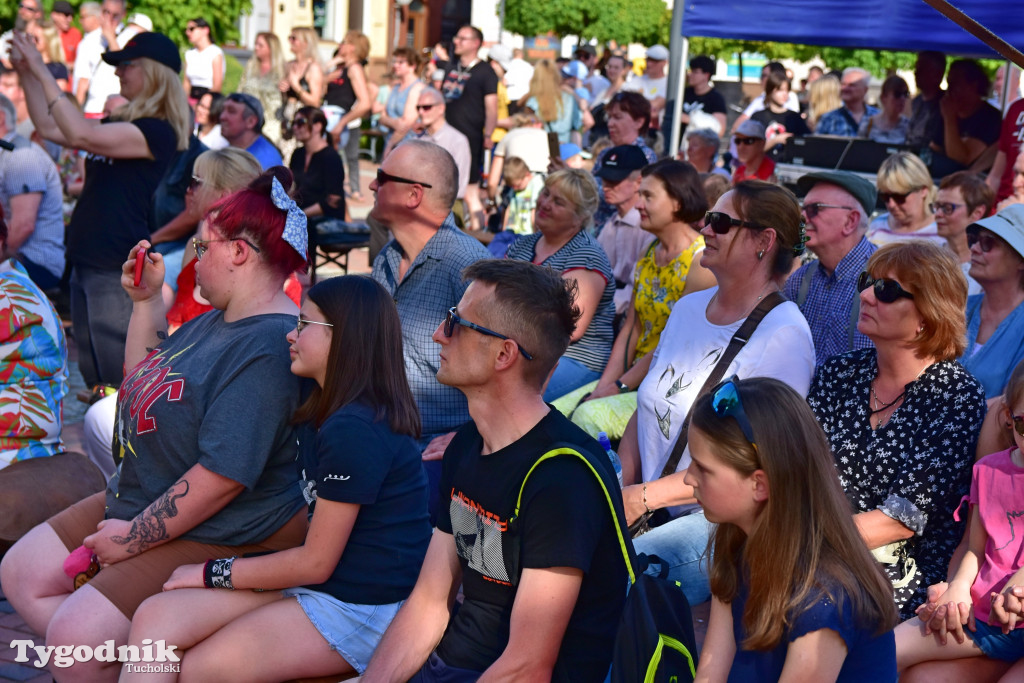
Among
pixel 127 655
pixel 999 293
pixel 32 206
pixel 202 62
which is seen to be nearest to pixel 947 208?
pixel 999 293

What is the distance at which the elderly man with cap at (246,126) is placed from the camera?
7402mm

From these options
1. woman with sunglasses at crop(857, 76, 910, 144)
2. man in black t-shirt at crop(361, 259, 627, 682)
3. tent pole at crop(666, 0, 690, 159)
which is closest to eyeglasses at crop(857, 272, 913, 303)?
man in black t-shirt at crop(361, 259, 627, 682)

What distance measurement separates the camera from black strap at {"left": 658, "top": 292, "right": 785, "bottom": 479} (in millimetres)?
3641

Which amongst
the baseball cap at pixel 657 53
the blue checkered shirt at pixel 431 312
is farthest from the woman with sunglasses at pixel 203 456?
the baseball cap at pixel 657 53

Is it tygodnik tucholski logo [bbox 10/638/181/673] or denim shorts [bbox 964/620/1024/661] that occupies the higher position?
denim shorts [bbox 964/620/1024/661]

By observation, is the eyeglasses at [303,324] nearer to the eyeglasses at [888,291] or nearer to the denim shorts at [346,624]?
the denim shorts at [346,624]

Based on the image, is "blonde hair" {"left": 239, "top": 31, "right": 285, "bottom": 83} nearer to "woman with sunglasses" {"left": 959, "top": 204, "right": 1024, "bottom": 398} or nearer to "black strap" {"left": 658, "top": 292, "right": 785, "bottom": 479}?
"black strap" {"left": 658, "top": 292, "right": 785, "bottom": 479}

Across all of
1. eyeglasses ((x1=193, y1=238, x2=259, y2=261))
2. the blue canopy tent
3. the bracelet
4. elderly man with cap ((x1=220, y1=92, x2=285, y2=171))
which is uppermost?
the blue canopy tent

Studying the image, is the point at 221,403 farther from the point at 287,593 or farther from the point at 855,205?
the point at 855,205

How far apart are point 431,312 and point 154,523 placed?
1528mm

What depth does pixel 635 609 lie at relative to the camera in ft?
7.42

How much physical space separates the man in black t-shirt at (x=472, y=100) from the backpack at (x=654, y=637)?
9.27m

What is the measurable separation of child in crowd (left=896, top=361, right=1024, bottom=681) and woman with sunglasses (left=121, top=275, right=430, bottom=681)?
1.46 metres

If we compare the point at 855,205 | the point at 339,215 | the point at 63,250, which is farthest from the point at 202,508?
the point at 339,215
